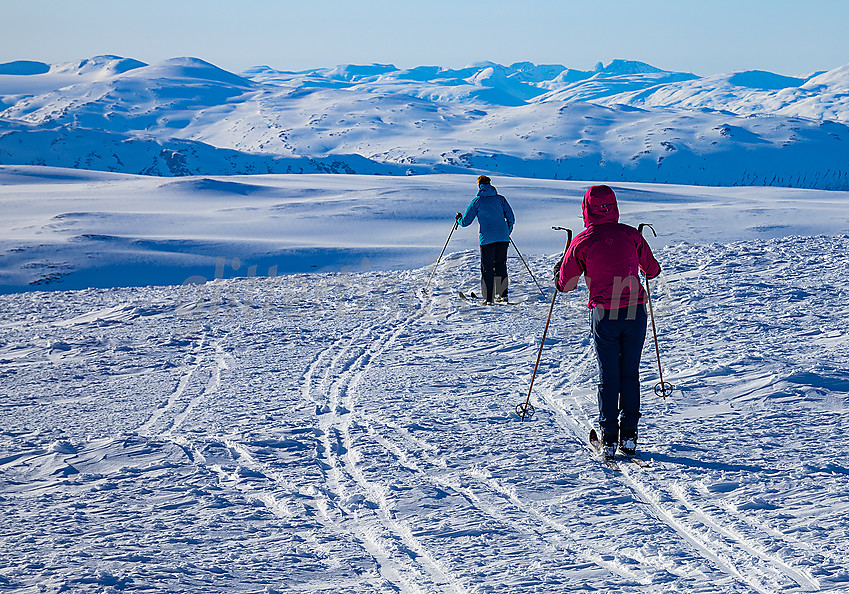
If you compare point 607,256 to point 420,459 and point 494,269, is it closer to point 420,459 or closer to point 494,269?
point 420,459

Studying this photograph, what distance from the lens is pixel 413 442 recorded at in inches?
209

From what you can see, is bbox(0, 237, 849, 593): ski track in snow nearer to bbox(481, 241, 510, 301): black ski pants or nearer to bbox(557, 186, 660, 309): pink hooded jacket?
bbox(481, 241, 510, 301): black ski pants

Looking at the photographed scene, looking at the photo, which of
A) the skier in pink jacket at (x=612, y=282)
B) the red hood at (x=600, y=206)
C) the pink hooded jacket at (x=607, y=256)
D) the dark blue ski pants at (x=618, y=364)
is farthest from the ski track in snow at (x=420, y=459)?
the red hood at (x=600, y=206)

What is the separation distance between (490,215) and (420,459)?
213 inches

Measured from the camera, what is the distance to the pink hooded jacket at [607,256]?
4.53 meters

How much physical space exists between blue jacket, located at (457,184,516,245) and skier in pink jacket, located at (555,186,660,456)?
5074mm

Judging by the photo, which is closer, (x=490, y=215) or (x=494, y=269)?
(x=490, y=215)

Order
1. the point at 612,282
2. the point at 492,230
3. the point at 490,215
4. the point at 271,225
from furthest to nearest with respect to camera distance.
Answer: the point at 271,225 < the point at 492,230 < the point at 490,215 < the point at 612,282

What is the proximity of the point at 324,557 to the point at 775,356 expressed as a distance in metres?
4.96

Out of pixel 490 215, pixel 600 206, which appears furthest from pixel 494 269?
pixel 600 206

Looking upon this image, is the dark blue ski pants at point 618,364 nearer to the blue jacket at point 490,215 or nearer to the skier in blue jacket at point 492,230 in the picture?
the skier in blue jacket at point 492,230

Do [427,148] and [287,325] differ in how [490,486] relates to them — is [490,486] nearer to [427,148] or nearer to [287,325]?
[287,325]

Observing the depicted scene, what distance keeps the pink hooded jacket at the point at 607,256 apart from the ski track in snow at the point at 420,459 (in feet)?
3.48

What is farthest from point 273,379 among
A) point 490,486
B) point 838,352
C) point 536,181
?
point 536,181
